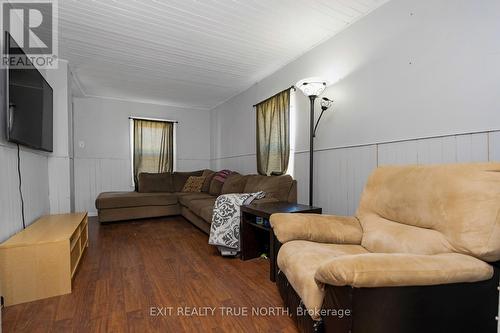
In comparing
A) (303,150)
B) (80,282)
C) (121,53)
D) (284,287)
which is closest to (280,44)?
(303,150)

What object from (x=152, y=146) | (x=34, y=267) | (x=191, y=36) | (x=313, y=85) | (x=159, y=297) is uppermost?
(x=191, y=36)

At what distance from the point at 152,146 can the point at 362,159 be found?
14.0ft

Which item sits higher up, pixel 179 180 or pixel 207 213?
pixel 179 180

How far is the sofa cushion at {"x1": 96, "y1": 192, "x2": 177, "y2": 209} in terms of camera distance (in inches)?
154

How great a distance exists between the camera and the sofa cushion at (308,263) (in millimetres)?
1098

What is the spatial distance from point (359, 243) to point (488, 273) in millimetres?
691

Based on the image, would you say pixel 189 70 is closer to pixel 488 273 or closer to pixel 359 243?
pixel 359 243

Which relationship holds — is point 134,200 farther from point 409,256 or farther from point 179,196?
point 409,256

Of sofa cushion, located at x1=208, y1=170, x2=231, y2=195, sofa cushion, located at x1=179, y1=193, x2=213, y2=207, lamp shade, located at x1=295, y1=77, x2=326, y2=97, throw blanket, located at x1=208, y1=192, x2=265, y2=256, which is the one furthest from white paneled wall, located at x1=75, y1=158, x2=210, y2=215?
lamp shade, located at x1=295, y1=77, x2=326, y2=97

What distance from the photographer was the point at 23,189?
219 centimetres

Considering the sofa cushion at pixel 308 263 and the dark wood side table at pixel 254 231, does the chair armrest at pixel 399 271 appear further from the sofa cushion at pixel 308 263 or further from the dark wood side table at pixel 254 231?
the dark wood side table at pixel 254 231

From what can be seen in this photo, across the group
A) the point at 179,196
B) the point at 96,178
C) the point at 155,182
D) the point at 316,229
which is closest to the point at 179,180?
the point at 155,182

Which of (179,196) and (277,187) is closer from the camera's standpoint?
(277,187)

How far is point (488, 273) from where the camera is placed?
99 centimetres
